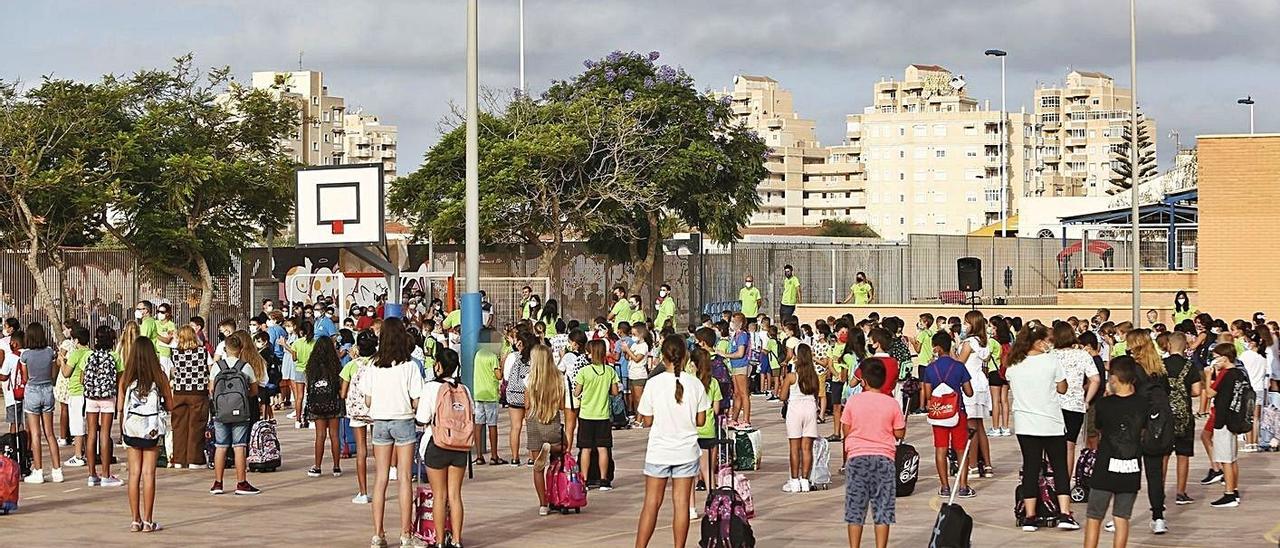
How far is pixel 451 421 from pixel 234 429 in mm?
4256

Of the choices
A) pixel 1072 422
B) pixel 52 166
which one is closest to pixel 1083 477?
pixel 1072 422

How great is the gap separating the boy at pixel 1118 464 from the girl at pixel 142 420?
7450 mm

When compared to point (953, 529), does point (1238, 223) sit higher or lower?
higher

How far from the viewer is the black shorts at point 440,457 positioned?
41.1ft

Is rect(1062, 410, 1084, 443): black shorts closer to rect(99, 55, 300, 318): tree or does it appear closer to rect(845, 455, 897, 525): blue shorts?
rect(845, 455, 897, 525): blue shorts

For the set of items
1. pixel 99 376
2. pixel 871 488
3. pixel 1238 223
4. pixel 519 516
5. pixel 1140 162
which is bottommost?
pixel 519 516

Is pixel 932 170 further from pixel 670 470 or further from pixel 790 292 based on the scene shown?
pixel 670 470

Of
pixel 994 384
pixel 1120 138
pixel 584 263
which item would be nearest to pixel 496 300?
pixel 584 263

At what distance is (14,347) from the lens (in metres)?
18.0

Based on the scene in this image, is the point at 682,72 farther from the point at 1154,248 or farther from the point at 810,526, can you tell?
the point at 810,526

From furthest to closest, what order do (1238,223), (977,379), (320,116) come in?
(320,116)
(1238,223)
(977,379)

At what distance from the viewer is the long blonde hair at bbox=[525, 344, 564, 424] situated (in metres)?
15.2

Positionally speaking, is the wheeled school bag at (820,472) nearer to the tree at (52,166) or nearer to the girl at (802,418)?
the girl at (802,418)

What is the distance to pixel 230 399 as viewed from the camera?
51.6 ft
